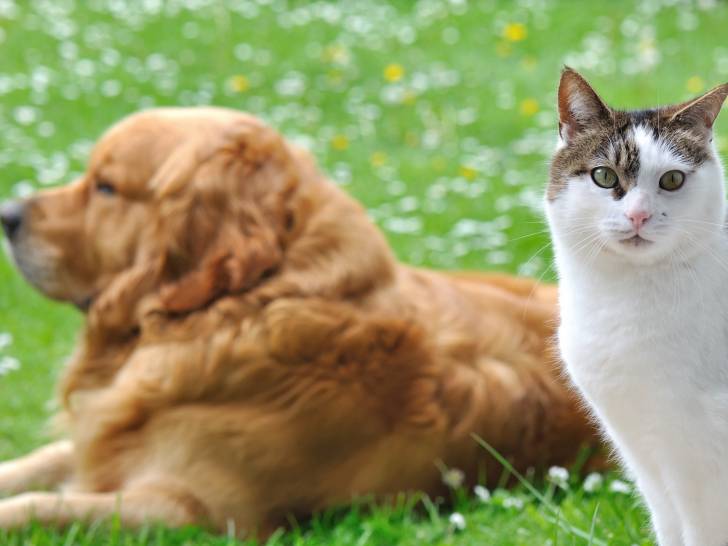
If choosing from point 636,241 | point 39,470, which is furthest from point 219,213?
point 636,241

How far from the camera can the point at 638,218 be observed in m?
2.16

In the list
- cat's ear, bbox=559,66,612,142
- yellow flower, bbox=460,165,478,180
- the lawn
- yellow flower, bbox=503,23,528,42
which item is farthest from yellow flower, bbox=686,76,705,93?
cat's ear, bbox=559,66,612,142

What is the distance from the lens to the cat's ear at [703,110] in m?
2.22

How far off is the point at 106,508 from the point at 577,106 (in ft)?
6.44

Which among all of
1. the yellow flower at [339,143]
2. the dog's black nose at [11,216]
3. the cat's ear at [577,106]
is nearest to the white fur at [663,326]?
the cat's ear at [577,106]

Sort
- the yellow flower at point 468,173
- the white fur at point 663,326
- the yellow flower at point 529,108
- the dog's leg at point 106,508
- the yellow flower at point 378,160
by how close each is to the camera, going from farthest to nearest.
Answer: the yellow flower at point 529,108
the yellow flower at point 378,160
the yellow flower at point 468,173
the dog's leg at point 106,508
the white fur at point 663,326

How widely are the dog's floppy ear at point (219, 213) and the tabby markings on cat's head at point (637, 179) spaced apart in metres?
1.57

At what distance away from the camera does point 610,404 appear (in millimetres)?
2250

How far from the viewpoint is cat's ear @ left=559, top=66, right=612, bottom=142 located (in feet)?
7.60

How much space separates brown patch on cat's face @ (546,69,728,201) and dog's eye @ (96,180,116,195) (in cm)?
196

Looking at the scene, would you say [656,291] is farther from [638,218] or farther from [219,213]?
[219,213]

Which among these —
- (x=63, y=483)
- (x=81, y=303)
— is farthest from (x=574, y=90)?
(x=63, y=483)

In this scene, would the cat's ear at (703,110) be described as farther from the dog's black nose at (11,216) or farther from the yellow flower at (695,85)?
the yellow flower at (695,85)

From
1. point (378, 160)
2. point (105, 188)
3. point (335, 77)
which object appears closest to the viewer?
point (105, 188)
